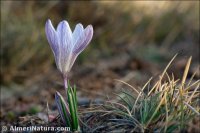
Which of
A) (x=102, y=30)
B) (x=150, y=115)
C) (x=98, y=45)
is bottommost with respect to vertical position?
(x=150, y=115)

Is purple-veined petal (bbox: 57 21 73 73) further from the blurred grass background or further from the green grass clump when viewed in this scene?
the blurred grass background

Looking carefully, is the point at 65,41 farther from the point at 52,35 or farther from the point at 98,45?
the point at 98,45

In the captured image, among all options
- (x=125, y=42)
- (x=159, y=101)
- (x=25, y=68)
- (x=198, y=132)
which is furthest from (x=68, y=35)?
(x=125, y=42)

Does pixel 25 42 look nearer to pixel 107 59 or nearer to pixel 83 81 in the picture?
pixel 83 81

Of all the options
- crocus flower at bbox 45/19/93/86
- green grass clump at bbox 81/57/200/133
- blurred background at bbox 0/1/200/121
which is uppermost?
blurred background at bbox 0/1/200/121

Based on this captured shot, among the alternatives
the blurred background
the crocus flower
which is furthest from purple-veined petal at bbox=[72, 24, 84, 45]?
the blurred background

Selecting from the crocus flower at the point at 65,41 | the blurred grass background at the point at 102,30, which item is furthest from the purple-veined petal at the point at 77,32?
the blurred grass background at the point at 102,30

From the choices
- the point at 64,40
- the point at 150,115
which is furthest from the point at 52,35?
the point at 150,115
